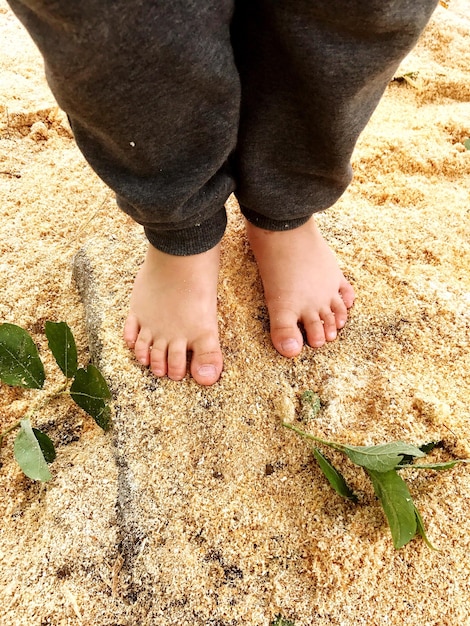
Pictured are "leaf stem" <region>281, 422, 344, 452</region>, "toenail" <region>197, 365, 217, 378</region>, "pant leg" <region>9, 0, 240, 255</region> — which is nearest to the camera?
"pant leg" <region>9, 0, 240, 255</region>

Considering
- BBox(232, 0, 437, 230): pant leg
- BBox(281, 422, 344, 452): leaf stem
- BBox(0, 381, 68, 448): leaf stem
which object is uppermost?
BBox(232, 0, 437, 230): pant leg

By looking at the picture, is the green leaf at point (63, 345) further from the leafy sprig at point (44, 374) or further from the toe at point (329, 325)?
the toe at point (329, 325)

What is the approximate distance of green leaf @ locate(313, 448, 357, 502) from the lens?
30.9 inches

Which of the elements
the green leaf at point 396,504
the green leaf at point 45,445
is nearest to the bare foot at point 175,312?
the green leaf at point 45,445

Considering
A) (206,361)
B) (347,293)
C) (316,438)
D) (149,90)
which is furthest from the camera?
(347,293)

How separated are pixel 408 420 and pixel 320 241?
1.30 ft

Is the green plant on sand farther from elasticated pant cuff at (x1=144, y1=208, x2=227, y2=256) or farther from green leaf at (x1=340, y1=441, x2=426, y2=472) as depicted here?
elasticated pant cuff at (x1=144, y1=208, x2=227, y2=256)

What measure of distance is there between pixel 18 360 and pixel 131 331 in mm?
202

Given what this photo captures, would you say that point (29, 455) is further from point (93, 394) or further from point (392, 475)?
point (392, 475)

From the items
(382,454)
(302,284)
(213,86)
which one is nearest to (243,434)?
(382,454)

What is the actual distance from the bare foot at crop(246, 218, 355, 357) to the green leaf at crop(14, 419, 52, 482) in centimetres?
44

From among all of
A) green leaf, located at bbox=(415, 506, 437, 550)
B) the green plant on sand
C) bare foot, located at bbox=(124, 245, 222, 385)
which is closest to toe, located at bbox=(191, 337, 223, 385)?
bare foot, located at bbox=(124, 245, 222, 385)

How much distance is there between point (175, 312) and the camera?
39.2 inches

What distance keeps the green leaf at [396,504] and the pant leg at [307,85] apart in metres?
0.46
